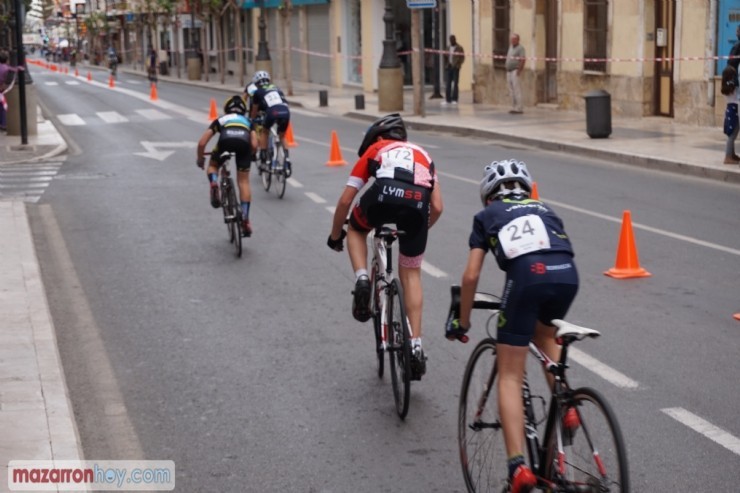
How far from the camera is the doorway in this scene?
85.8 ft

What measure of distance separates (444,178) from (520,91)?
13.2 metres

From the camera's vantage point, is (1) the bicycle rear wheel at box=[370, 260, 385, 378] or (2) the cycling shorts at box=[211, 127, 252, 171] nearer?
(1) the bicycle rear wheel at box=[370, 260, 385, 378]

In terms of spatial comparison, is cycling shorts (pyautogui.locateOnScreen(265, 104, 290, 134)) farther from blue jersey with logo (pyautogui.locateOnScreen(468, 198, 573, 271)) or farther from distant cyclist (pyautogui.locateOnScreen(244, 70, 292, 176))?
blue jersey with logo (pyautogui.locateOnScreen(468, 198, 573, 271))

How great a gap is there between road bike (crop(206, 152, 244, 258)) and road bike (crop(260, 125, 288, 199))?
3392 millimetres

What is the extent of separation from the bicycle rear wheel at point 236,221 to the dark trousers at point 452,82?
22210 mm

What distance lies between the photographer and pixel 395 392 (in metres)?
7.29

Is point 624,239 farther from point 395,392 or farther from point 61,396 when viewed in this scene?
point 61,396

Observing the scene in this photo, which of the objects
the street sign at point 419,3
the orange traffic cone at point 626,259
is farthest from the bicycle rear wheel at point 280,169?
the street sign at point 419,3

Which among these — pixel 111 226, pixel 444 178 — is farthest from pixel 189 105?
pixel 111 226

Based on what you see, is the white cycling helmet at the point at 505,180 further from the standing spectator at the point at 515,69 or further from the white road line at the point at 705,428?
the standing spectator at the point at 515,69

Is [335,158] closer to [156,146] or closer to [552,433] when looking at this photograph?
[156,146]

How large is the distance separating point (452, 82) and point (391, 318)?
2788 cm

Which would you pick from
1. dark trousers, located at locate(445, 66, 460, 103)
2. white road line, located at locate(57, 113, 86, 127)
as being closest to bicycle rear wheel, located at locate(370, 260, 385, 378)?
white road line, located at locate(57, 113, 86, 127)

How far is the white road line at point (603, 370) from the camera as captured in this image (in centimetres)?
771
